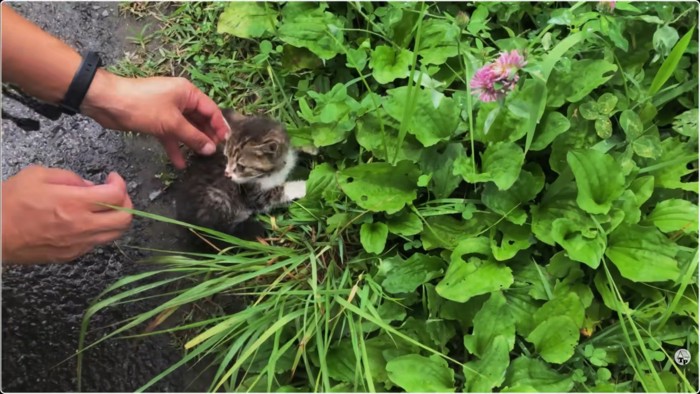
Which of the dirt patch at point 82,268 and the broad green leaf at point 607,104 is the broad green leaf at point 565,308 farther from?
the dirt patch at point 82,268

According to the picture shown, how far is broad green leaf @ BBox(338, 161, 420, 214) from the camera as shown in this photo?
1.69m

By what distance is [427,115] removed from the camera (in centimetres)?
169

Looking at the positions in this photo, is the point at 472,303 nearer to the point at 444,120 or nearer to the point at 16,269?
the point at 444,120

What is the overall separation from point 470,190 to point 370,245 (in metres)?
0.38

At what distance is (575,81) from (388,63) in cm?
58

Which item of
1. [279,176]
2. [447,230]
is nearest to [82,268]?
[279,176]

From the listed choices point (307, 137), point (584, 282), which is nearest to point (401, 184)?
point (307, 137)

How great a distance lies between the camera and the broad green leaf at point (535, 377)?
1.56 m

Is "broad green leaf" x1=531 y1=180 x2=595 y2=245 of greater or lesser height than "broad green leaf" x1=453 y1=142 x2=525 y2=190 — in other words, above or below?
below

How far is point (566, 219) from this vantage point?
1596 mm

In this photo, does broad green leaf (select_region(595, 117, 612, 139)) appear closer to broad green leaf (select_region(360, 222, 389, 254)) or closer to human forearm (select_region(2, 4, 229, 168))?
broad green leaf (select_region(360, 222, 389, 254))

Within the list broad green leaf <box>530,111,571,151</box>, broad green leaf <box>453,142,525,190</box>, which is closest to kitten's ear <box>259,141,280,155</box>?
broad green leaf <box>453,142,525,190</box>

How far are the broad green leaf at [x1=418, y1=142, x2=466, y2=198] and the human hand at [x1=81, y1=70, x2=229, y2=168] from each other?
0.72 meters
